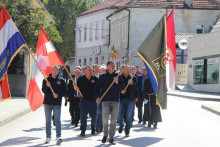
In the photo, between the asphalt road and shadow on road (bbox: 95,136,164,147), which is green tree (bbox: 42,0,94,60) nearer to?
the asphalt road

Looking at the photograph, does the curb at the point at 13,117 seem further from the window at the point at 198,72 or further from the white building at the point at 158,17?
the white building at the point at 158,17

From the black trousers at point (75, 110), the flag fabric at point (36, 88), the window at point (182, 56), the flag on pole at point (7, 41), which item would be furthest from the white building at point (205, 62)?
the flag on pole at point (7, 41)

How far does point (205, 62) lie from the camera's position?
44.4m

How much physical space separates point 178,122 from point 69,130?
4.38 m

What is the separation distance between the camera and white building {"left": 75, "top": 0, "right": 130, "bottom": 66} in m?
70.1

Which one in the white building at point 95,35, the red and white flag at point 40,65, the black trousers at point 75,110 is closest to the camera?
the red and white flag at point 40,65

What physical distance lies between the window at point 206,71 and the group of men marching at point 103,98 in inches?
994

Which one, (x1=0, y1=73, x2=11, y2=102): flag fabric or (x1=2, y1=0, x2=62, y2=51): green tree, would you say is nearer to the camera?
(x1=0, y1=73, x2=11, y2=102): flag fabric

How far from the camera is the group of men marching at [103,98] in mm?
12609

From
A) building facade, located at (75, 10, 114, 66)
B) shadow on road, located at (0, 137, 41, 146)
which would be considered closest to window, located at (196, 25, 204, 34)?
building facade, located at (75, 10, 114, 66)

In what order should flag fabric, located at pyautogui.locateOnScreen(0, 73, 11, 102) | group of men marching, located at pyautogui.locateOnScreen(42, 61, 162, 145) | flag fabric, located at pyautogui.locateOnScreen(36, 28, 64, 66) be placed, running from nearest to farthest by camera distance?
group of men marching, located at pyautogui.locateOnScreen(42, 61, 162, 145) < flag fabric, located at pyautogui.locateOnScreen(0, 73, 11, 102) < flag fabric, located at pyautogui.locateOnScreen(36, 28, 64, 66)

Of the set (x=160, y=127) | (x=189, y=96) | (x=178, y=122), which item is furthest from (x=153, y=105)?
(x=189, y=96)

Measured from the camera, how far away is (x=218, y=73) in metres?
41.2

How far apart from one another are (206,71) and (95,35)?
3197cm
